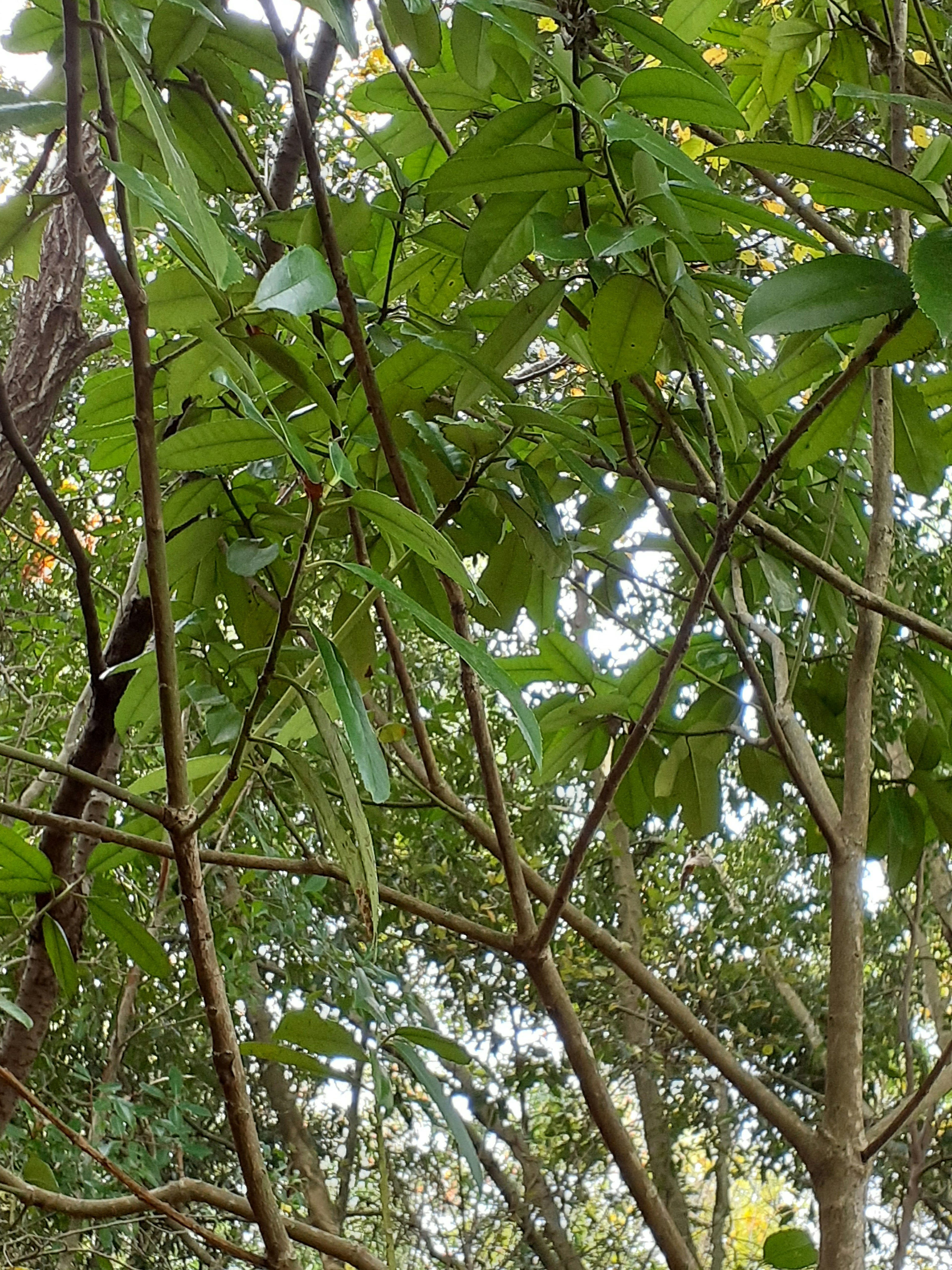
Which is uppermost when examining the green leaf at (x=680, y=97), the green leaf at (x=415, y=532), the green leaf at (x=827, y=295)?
the green leaf at (x=680, y=97)

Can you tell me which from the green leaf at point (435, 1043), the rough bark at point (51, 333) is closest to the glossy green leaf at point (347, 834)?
the green leaf at point (435, 1043)

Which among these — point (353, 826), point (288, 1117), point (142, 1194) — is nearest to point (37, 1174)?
point (142, 1194)

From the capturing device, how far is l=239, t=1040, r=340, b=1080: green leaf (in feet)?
1.52

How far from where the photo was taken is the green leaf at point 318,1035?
1.52 ft

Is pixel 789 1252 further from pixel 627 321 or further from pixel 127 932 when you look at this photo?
pixel 627 321

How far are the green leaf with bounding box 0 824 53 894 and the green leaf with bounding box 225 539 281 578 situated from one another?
0.18m

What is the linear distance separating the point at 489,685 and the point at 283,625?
0.22ft

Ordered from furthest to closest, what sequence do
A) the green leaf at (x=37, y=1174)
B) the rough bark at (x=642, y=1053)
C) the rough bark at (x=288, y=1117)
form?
the rough bark at (x=288, y=1117) → the rough bark at (x=642, y=1053) → the green leaf at (x=37, y=1174)

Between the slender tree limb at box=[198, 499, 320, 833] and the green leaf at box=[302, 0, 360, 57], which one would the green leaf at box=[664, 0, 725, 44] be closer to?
the green leaf at box=[302, 0, 360, 57]

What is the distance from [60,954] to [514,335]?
17.4 inches

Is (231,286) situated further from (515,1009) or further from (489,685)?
(515,1009)

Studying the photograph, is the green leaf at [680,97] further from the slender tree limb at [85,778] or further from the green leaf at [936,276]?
the slender tree limb at [85,778]

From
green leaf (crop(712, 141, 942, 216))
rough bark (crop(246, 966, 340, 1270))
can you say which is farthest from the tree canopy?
rough bark (crop(246, 966, 340, 1270))

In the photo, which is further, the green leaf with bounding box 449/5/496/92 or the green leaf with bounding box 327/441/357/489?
the green leaf with bounding box 449/5/496/92
